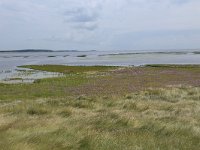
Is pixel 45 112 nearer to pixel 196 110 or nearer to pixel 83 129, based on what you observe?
pixel 83 129

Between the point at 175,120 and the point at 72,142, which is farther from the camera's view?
the point at 175,120

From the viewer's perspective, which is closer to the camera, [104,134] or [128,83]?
[104,134]

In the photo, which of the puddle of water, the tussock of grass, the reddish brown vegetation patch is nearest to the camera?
the tussock of grass

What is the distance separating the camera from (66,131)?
29.3ft

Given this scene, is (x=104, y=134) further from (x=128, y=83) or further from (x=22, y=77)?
(x=22, y=77)

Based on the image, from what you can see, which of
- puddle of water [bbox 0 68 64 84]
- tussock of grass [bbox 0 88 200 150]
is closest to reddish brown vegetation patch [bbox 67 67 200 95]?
puddle of water [bbox 0 68 64 84]

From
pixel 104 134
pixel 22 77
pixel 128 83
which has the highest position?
pixel 104 134

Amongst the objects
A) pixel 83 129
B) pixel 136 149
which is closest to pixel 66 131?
pixel 83 129

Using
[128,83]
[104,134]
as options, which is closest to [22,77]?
[128,83]

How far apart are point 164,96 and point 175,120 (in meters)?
9.74

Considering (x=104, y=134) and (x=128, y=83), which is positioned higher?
(x=104, y=134)

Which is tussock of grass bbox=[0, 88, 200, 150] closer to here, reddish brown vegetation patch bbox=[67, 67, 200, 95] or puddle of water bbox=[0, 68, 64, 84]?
reddish brown vegetation patch bbox=[67, 67, 200, 95]

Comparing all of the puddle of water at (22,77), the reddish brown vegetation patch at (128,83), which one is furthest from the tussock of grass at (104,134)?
the puddle of water at (22,77)

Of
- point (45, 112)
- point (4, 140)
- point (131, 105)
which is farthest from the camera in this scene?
point (131, 105)
